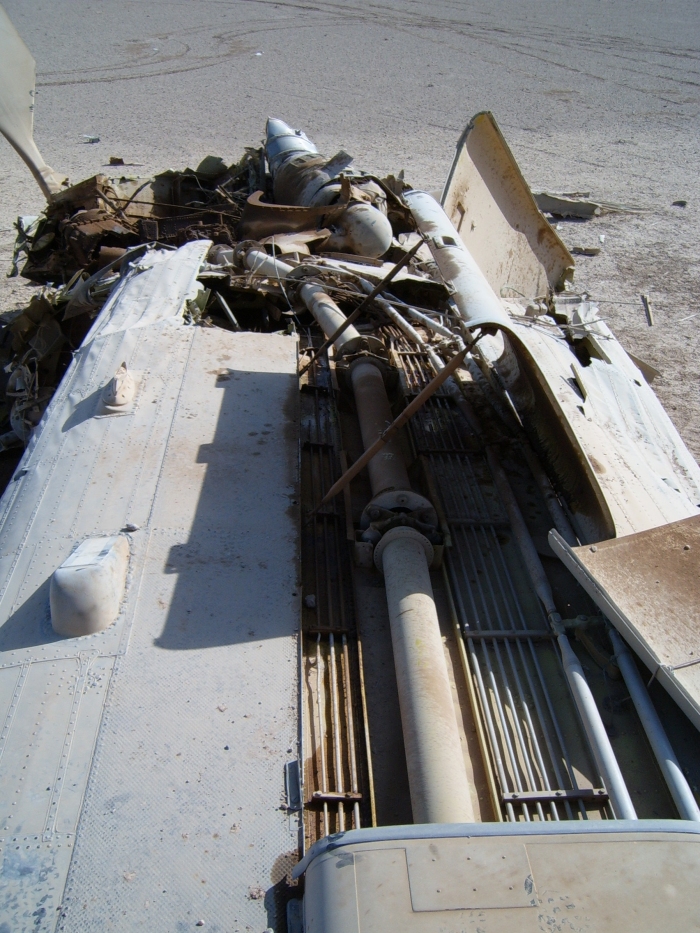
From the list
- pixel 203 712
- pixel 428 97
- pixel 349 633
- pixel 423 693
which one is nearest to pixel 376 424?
pixel 349 633

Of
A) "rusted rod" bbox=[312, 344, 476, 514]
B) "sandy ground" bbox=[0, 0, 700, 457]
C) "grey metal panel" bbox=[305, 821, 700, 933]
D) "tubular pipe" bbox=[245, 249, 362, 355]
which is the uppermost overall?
"sandy ground" bbox=[0, 0, 700, 457]

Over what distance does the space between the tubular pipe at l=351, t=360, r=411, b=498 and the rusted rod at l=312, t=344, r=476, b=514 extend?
300 mm

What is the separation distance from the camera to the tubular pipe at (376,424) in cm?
532

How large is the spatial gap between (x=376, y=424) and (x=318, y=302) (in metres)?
2.30

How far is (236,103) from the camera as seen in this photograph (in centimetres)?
1927

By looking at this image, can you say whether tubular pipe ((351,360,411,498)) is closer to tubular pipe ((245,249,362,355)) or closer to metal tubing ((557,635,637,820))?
tubular pipe ((245,249,362,355))

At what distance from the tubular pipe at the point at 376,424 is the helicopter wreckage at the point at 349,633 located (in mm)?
31

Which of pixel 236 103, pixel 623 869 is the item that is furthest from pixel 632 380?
pixel 236 103

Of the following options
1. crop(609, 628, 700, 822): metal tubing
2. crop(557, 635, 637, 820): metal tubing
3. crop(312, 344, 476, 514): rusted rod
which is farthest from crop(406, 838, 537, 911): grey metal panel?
crop(312, 344, 476, 514): rusted rod

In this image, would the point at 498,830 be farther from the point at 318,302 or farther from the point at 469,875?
the point at 318,302

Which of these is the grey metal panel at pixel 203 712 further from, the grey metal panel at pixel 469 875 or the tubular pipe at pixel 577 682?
the tubular pipe at pixel 577 682

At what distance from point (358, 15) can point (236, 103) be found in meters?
11.1

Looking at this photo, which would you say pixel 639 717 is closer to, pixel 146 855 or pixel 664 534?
pixel 664 534

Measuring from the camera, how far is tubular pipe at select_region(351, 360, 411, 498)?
17.4 ft
